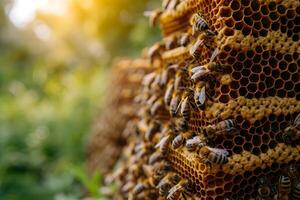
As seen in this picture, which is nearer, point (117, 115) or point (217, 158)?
point (217, 158)

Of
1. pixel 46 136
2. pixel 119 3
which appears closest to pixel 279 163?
pixel 46 136

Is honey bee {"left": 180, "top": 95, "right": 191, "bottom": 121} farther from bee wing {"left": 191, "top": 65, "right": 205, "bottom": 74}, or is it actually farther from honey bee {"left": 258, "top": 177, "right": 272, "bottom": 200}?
honey bee {"left": 258, "top": 177, "right": 272, "bottom": 200}

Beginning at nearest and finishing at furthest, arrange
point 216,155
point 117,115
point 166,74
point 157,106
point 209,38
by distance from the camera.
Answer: point 216,155 < point 209,38 < point 166,74 < point 157,106 < point 117,115

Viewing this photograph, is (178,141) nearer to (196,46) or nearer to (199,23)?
(196,46)

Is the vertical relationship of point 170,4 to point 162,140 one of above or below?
above

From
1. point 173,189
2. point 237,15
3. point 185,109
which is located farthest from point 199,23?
point 173,189

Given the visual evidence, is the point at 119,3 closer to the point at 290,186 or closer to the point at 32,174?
the point at 32,174

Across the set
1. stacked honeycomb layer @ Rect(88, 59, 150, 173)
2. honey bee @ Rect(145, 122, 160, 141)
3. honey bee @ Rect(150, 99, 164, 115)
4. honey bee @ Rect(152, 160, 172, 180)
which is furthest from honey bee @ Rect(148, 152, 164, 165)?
stacked honeycomb layer @ Rect(88, 59, 150, 173)

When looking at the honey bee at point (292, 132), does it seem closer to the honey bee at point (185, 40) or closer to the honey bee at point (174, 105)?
the honey bee at point (174, 105)
